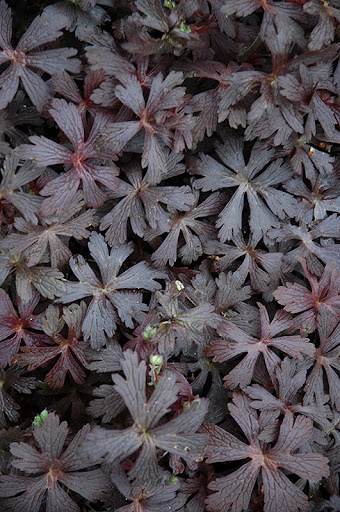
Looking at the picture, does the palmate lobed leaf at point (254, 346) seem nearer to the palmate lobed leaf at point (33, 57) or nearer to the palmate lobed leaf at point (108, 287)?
the palmate lobed leaf at point (108, 287)

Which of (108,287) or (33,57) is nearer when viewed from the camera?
(33,57)

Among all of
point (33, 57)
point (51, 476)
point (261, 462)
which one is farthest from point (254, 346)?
point (33, 57)

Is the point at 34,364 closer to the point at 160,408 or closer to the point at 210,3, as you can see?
the point at 160,408

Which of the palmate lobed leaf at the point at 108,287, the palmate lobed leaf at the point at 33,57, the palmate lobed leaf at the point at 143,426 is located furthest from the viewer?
the palmate lobed leaf at the point at 108,287

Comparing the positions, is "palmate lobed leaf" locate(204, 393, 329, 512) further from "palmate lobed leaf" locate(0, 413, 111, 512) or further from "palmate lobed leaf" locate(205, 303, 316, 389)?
"palmate lobed leaf" locate(0, 413, 111, 512)

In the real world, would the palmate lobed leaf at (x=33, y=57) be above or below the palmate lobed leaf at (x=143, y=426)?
above

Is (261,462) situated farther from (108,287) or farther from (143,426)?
(108,287)

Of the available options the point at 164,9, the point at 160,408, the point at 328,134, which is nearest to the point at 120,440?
the point at 160,408

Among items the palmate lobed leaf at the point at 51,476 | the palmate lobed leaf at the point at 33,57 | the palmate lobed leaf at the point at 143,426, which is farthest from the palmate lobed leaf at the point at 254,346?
the palmate lobed leaf at the point at 33,57
